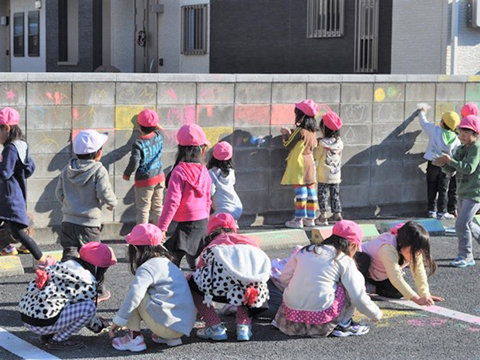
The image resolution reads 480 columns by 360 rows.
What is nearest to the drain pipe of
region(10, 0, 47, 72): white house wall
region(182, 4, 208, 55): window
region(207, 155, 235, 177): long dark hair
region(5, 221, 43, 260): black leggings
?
region(182, 4, 208, 55): window

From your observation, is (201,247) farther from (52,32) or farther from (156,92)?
(52,32)

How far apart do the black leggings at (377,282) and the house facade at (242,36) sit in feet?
33.3

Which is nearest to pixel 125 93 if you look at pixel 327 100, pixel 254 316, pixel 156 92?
pixel 156 92

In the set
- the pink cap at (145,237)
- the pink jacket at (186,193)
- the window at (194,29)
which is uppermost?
the window at (194,29)

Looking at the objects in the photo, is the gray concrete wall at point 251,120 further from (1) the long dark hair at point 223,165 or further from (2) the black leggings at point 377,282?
(2) the black leggings at point 377,282

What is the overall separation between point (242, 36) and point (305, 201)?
10.7m

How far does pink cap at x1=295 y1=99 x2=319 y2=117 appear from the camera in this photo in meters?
11.8

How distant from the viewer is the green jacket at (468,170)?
384 inches

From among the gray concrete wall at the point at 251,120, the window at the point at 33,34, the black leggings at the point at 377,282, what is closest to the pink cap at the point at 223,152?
the gray concrete wall at the point at 251,120

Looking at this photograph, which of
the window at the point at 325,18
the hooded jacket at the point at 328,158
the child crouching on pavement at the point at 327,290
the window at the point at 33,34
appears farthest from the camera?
the window at the point at 33,34

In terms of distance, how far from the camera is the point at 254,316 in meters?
7.23

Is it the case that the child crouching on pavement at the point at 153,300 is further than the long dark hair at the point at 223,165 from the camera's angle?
No

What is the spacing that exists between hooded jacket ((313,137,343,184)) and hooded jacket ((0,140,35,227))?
176 inches

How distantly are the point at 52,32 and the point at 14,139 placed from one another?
19.1 m
